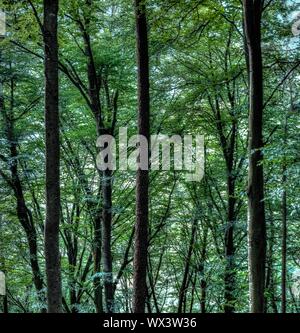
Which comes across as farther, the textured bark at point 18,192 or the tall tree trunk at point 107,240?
the textured bark at point 18,192

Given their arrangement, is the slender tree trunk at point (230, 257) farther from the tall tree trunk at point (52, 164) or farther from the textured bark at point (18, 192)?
the tall tree trunk at point (52, 164)

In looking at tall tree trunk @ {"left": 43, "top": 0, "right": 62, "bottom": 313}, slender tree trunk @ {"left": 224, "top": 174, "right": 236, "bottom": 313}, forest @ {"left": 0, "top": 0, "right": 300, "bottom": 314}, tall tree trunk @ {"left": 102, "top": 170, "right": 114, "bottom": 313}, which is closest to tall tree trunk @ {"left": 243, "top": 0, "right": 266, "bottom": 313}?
forest @ {"left": 0, "top": 0, "right": 300, "bottom": 314}

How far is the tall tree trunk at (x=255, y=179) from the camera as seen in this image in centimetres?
611

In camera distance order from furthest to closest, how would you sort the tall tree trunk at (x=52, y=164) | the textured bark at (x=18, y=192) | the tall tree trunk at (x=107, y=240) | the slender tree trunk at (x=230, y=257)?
the textured bark at (x=18, y=192) < the slender tree trunk at (x=230, y=257) < the tall tree trunk at (x=107, y=240) < the tall tree trunk at (x=52, y=164)

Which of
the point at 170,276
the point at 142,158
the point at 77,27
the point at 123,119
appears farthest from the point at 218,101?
the point at 170,276

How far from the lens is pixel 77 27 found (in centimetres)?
1039

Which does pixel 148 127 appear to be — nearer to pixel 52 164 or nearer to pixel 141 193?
pixel 141 193

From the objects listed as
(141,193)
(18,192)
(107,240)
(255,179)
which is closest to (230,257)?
(107,240)

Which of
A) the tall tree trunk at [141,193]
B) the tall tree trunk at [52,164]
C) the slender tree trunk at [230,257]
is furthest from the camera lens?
the slender tree trunk at [230,257]

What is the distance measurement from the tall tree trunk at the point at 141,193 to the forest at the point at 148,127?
20mm

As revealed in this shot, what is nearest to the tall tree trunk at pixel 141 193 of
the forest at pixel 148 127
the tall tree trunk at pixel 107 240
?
the forest at pixel 148 127

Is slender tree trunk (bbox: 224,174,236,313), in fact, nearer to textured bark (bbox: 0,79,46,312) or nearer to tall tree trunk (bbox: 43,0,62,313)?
textured bark (bbox: 0,79,46,312)

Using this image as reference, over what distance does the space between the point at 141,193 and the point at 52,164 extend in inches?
73.4

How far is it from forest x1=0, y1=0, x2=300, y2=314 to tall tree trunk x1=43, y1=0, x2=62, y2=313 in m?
0.84
